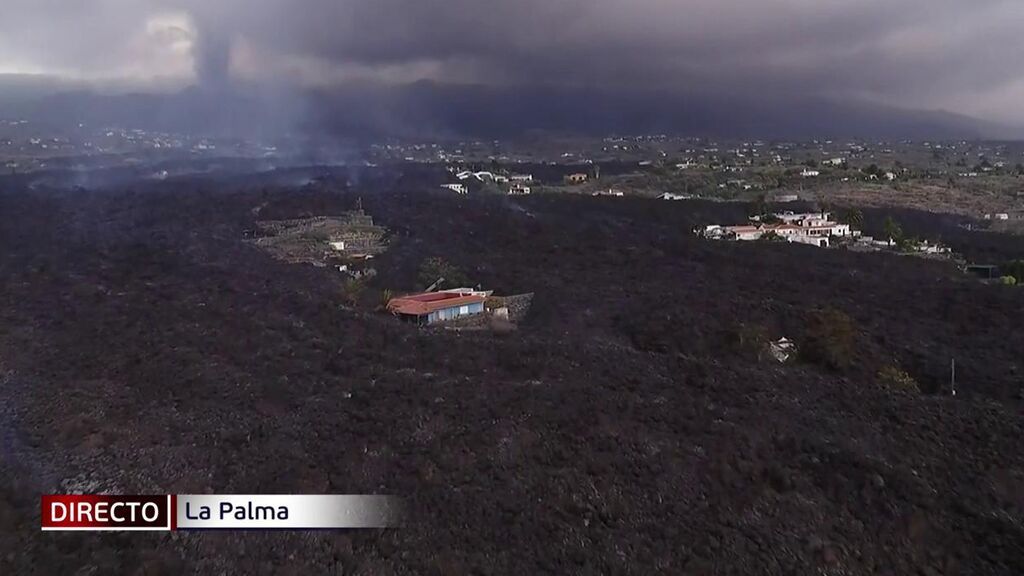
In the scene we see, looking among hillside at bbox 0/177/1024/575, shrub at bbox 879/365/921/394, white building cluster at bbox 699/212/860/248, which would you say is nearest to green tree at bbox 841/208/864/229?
white building cluster at bbox 699/212/860/248

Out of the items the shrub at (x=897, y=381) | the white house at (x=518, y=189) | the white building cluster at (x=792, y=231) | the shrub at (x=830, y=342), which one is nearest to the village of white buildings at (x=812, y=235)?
the white building cluster at (x=792, y=231)

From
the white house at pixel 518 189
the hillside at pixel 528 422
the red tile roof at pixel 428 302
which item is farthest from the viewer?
the white house at pixel 518 189

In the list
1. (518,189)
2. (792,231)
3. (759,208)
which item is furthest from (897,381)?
(518,189)

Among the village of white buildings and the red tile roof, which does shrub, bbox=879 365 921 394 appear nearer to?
the red tile roof

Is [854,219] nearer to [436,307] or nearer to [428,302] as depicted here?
[428,302]

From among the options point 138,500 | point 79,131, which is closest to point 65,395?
point 138,500

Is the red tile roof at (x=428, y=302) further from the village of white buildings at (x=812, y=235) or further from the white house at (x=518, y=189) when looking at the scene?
the white house at (x=518, y=189)
